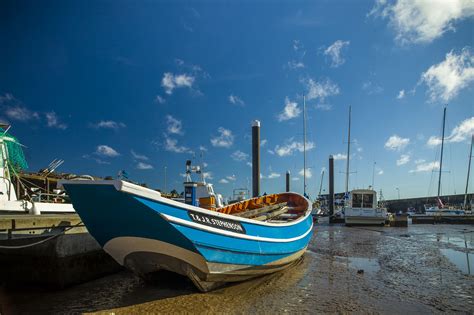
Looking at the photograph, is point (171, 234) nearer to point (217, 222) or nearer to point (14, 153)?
point (217, 222)

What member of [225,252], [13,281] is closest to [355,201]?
[225,252]

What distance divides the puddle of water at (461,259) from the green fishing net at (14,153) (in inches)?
661

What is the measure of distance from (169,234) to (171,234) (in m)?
0.04

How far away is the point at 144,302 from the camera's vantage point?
594 centimetres

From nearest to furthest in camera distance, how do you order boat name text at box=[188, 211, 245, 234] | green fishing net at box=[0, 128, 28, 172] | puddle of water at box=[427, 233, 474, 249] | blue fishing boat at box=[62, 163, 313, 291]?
blue fishing boat at box=[62, 163, 313, 291] → boat name text at box=[188, 211, 245, 234] → green fishing net at box=[0, 128, 28, 172] → puddle of water at box=[427, 233, 474, 249]

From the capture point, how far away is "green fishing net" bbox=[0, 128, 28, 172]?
12.8m

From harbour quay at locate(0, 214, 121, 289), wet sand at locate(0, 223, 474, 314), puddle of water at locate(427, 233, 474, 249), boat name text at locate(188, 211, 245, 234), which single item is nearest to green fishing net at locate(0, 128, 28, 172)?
harbour quay at locate(0, 214, 121, 289)

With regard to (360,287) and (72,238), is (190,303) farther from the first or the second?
(360,287)

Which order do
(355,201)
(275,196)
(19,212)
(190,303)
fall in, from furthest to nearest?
(355,201) < (275,196) < (19,212) < (190,303)

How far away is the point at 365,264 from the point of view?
978 cm

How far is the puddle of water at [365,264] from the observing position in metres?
9.04

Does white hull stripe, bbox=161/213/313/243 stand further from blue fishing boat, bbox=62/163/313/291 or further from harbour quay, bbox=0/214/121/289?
harbour quay, bbox=0/214/121/289

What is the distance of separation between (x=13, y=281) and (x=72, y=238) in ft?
6.20

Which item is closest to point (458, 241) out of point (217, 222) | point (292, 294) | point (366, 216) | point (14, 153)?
point (366, 216)
